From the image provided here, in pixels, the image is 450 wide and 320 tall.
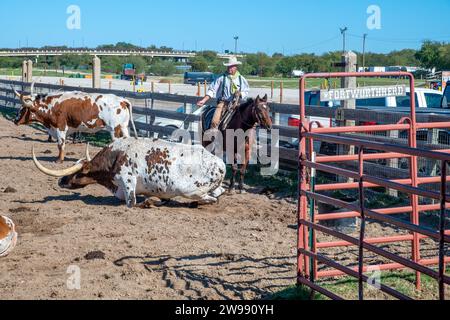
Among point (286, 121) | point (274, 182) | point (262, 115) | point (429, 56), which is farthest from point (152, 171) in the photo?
point (429, 56)

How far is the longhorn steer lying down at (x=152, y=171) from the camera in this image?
9.66m

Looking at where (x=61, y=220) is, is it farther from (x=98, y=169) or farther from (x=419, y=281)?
(x=419, y=281)

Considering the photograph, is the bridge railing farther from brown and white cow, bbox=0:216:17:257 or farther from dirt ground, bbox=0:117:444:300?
brown and white cow, bbox=0:216:17:257

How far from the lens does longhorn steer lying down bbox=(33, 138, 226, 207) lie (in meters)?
9.66

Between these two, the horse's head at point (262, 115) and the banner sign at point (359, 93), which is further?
the horse's head at point (262, 115)

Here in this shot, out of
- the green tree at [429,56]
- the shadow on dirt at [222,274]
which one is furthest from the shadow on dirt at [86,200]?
the green tree at [429,56]

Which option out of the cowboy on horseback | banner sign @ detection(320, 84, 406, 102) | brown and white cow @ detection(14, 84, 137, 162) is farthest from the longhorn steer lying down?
brown and white cow @ detection(14, 84, 137, 162)

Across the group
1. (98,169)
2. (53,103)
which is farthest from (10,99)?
(98,169)

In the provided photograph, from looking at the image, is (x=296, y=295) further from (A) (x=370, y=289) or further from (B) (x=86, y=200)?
(B) (x=86, y=200)

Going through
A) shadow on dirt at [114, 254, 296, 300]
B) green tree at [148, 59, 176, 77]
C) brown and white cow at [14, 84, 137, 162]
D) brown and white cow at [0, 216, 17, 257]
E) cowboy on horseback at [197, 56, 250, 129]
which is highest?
green tree at [148, 59, 176, 77]

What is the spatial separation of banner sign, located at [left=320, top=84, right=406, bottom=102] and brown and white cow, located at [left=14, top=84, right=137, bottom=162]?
377 inches

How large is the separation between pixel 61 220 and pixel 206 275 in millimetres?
3186

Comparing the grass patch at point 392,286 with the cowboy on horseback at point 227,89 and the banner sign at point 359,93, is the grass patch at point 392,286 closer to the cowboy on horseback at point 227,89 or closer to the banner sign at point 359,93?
the banner sign at point 359,93

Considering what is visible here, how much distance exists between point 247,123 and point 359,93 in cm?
539
